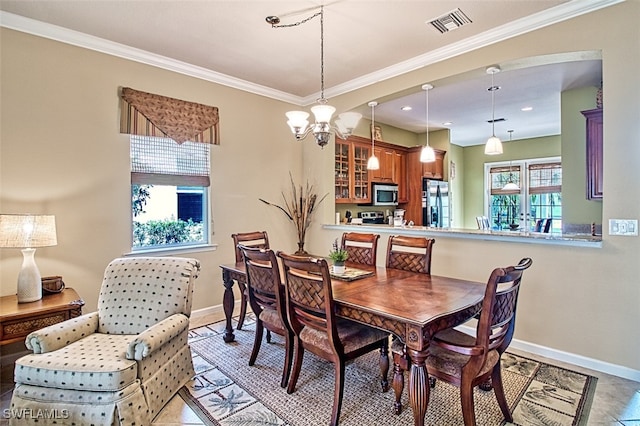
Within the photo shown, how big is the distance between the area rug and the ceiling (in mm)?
2602

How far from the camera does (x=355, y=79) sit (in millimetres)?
4336

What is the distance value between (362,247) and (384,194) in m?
3.07

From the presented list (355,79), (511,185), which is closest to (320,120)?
(355,79)

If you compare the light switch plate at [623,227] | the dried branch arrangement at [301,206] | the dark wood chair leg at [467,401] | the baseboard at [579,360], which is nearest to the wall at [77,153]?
the dried branch arrangement at [301,206]

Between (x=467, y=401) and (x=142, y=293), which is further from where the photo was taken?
(x=142, y=293)

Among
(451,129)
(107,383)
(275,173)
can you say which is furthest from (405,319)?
(451,129)

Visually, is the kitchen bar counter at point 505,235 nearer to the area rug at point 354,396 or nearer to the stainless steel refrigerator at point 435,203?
the area rug at point 354,396

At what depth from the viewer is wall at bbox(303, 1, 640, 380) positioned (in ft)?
8.35

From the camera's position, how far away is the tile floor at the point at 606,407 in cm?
211

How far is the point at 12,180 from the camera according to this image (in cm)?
290

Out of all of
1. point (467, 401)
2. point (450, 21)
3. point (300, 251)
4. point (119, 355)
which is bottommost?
point (467, 401)

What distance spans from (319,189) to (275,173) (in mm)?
670

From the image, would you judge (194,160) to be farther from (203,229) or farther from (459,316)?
(459,316)

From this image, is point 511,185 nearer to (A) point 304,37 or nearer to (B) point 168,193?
(A) point 304,37
